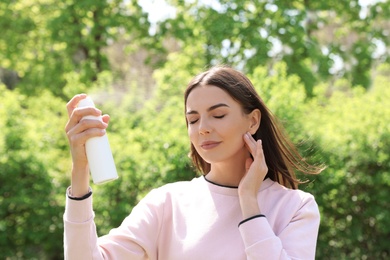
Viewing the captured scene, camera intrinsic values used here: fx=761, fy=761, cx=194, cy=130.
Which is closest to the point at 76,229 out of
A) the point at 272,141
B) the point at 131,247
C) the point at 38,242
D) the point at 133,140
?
the point at 131,247

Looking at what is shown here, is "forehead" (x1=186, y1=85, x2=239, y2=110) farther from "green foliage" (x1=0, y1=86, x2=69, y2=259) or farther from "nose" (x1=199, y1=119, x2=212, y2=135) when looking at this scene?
"green foliage" (x1=0, y1=86, x2=69, y2=259)

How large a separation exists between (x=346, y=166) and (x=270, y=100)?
1.00 m

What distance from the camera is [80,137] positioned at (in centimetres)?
220

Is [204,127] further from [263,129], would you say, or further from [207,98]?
[263,129]

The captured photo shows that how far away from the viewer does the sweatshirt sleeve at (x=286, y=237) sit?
2250 millimetres

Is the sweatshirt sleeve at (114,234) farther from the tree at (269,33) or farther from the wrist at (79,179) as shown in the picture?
the tree at (269,33)

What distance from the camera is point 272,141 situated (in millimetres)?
2689

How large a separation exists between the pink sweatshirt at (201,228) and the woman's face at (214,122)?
143 millimetres

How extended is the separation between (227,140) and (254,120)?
0.59ft

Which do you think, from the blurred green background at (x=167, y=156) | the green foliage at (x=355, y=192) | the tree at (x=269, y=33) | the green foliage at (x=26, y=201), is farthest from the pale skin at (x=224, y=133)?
the tree at (x=269, y=33)

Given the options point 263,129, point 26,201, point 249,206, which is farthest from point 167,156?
point 249,206

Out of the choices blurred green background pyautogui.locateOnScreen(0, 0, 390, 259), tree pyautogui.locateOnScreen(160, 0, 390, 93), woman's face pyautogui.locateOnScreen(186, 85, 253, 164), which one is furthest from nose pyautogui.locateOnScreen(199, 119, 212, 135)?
tree pyautogui.locateOnScreen(160, 0, 390, 93)

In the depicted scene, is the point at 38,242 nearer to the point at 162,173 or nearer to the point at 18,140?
the point at 18,140

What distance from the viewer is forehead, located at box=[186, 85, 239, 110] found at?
96.9 inches
